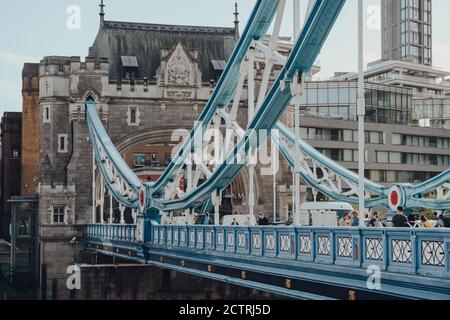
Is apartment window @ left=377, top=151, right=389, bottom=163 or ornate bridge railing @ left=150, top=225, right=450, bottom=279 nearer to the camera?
ornate bridge railing @ left=150, top=225, right=450, bottom=279

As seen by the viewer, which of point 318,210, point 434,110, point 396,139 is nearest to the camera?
point 318,210

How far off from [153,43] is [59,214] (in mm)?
11657

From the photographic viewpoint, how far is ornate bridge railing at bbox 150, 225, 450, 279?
49.5 ft

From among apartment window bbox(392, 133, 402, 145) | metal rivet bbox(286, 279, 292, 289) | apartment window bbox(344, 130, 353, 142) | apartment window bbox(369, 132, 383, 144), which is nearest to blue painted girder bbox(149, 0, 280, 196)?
metal rivet bbox(286, 279, 292, 289)

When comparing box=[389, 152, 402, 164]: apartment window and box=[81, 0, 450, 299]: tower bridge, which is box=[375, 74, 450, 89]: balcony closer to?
box=[389, 152, 402, 164]: apartment window

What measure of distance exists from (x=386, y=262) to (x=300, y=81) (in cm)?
738

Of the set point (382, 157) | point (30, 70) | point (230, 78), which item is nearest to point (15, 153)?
point (30, 70)

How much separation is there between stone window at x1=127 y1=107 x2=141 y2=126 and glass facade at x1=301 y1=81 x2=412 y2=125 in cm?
3567

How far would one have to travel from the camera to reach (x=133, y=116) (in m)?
49.4

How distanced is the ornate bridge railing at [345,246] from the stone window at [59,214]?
22.2 meters

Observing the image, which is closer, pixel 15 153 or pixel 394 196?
pixel 394 196

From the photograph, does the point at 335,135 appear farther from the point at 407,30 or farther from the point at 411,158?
the point at 407,30

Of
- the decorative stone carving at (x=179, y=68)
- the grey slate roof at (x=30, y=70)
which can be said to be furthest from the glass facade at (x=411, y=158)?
the decorative stone carving at (x=179, y=68)
